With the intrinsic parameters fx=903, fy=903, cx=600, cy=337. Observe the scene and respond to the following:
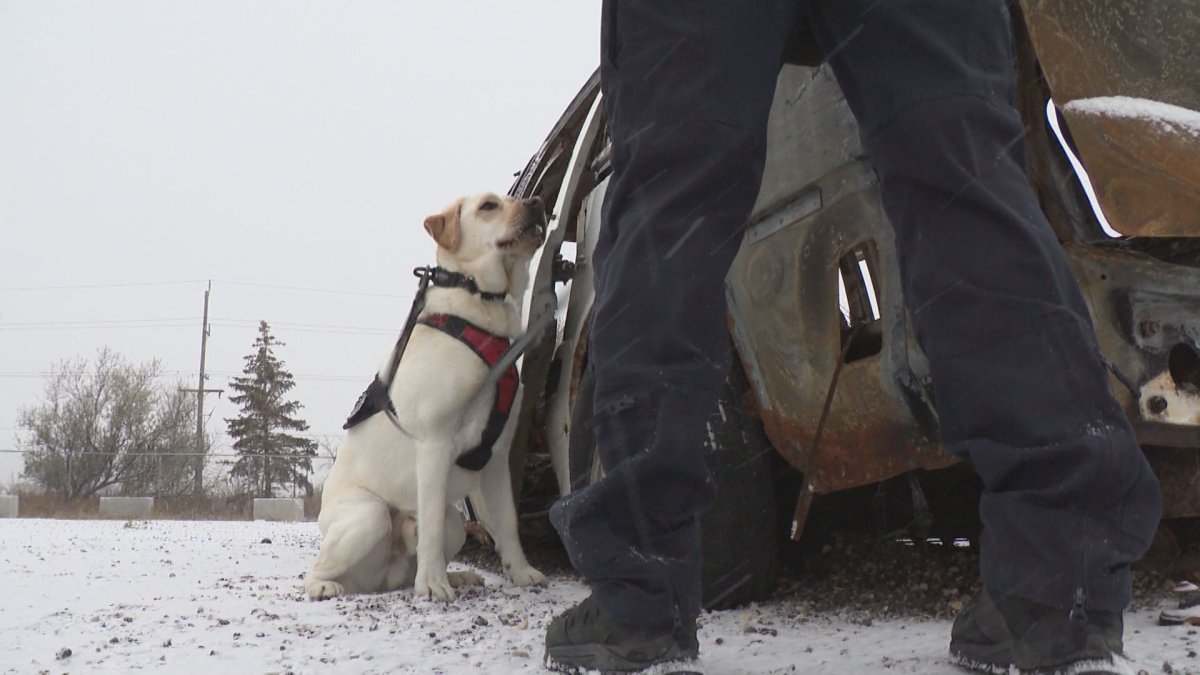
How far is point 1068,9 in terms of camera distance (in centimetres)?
169

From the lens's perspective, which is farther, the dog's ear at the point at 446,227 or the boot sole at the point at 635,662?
the dog's ear at the point at 446,227

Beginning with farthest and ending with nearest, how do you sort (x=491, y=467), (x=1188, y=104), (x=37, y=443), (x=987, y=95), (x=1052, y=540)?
(x=37, y=443) → (x=491, y=467) → (x=1188, y=104) → (x=987, y=95) → (x=1052, y=540)

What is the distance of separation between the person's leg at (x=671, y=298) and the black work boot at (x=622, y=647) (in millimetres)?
24

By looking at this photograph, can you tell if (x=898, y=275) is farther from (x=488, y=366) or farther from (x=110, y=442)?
(x=110, y=442)

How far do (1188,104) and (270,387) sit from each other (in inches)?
1724

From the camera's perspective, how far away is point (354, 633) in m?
2.43

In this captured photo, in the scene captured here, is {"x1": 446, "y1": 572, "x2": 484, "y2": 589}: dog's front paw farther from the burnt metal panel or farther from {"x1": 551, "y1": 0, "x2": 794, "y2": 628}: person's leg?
the burnt metal panel

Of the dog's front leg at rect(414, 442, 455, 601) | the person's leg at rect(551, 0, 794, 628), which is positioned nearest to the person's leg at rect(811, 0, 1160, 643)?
the person's leg at rect(551, 0, 794, 628)

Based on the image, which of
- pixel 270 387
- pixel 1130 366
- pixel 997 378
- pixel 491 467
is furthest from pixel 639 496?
pixel 270 387

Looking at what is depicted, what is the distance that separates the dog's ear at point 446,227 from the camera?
394 cm

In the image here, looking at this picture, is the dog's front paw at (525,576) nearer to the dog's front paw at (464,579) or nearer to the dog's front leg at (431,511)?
the dog's front paw at (464,579)

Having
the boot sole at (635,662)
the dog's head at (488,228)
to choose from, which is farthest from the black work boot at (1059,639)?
the dog's head at (488,228)

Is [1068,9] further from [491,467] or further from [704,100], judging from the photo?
[491,467]

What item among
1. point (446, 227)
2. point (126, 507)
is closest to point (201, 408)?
point (126, 507)
